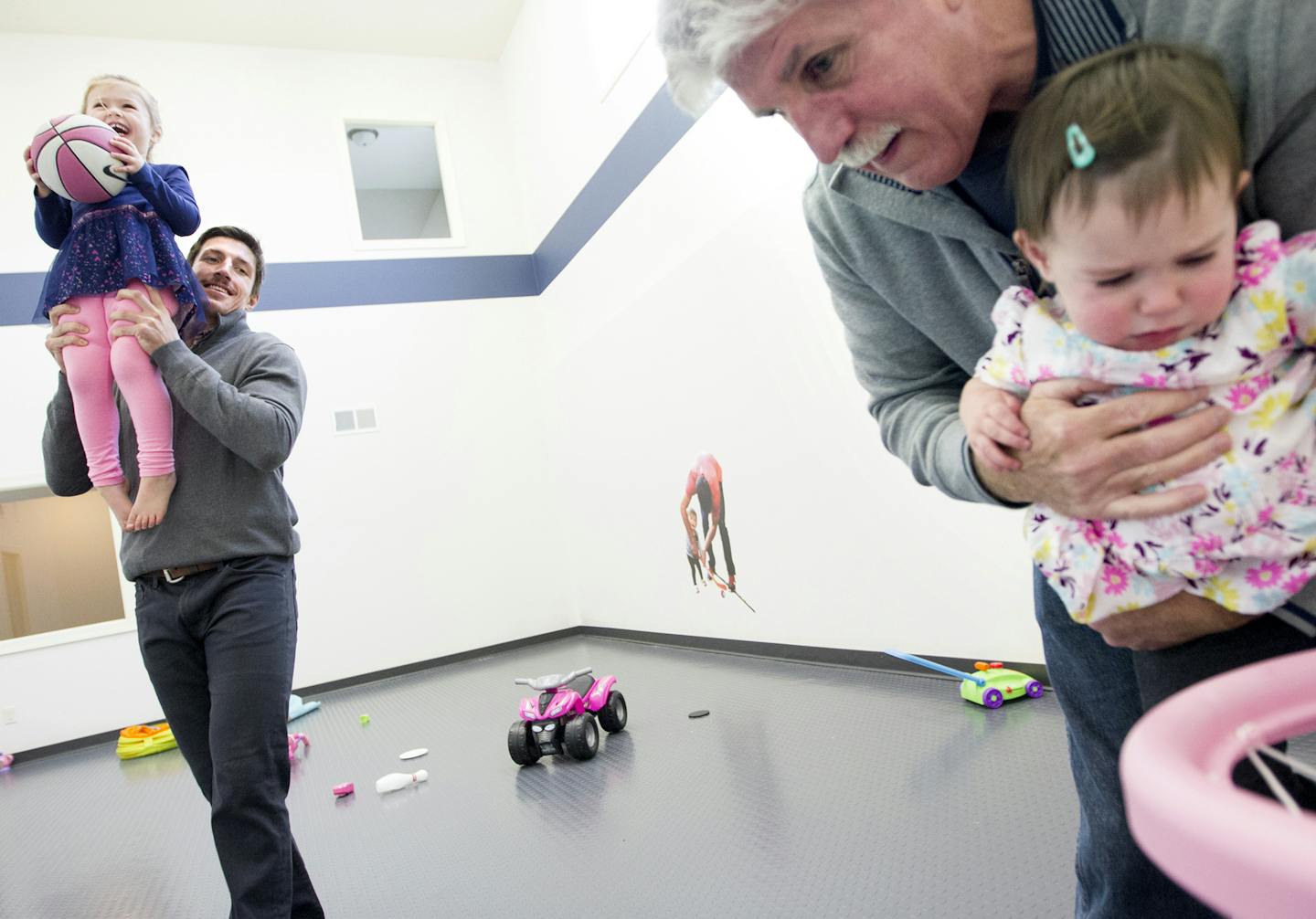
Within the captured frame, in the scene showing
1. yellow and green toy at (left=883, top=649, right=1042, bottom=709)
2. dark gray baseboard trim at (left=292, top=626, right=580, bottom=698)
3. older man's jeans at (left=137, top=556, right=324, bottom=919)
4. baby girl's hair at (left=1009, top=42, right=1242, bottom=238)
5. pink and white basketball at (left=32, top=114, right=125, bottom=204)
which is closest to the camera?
baby girl's hair at (left=1009, top=42, right=1242, bottom=238)

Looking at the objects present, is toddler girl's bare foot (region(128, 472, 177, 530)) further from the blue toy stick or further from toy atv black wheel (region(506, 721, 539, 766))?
the blue toy stick

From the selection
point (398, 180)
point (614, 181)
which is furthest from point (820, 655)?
point (398, 180)

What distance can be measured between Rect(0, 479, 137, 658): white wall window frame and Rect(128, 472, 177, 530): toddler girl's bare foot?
12.9 feet

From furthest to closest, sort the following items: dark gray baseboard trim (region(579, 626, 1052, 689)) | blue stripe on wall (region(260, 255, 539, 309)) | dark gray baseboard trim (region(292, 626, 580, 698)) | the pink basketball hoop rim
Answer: blue stripe on wall (region(260, 255, 539, 309)) < dark gray baseboard trim (region(292, 626, 580, 698)) < dark gray baseboard trim (region(579, 626, 1052, 689)) < the pink basketball hoop rim

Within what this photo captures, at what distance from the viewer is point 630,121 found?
457 cm

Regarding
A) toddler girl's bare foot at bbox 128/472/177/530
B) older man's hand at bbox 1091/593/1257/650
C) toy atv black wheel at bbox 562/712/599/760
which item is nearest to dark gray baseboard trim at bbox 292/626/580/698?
toy atv black wheel at bbox 562/712/599/760

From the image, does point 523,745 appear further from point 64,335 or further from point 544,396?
point 544,396

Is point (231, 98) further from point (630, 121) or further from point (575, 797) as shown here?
point (575, 797)

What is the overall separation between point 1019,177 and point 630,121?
409 cm

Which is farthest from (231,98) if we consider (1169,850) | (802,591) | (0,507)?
(1169,850)

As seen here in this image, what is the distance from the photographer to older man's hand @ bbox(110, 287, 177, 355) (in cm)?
164

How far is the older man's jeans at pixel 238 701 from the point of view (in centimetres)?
148

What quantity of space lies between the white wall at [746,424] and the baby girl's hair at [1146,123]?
2.15 meters

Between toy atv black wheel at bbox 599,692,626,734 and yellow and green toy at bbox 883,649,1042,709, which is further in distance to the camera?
toy atv black wheel at bbox 599,692,626,734
